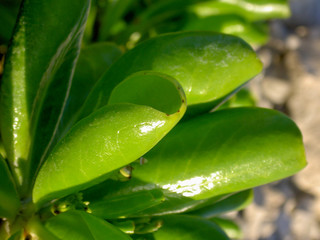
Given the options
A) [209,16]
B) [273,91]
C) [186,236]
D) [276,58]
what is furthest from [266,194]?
[186,236]

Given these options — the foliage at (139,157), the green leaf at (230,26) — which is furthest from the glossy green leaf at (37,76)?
the green leaf at (230,26)

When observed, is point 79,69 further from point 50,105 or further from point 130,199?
point 130,199

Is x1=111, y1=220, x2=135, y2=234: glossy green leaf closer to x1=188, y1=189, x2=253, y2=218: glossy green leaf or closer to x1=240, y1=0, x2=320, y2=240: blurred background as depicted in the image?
x1=188, y1=189, x2=253, y2=218: glossy green leaf

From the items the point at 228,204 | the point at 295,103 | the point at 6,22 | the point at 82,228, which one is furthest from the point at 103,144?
the point at 295,103

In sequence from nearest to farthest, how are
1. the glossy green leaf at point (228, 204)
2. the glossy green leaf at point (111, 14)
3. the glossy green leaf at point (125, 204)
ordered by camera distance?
the glossy green leaf at point (125, 204)
the glossy green leaf at point (228, 204)
the glossy green leaf at point (111, 14)

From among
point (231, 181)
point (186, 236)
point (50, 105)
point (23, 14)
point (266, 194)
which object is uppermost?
point (23, 14)

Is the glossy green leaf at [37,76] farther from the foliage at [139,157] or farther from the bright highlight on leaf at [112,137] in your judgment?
the bright highlight on leaf at [112,137]
